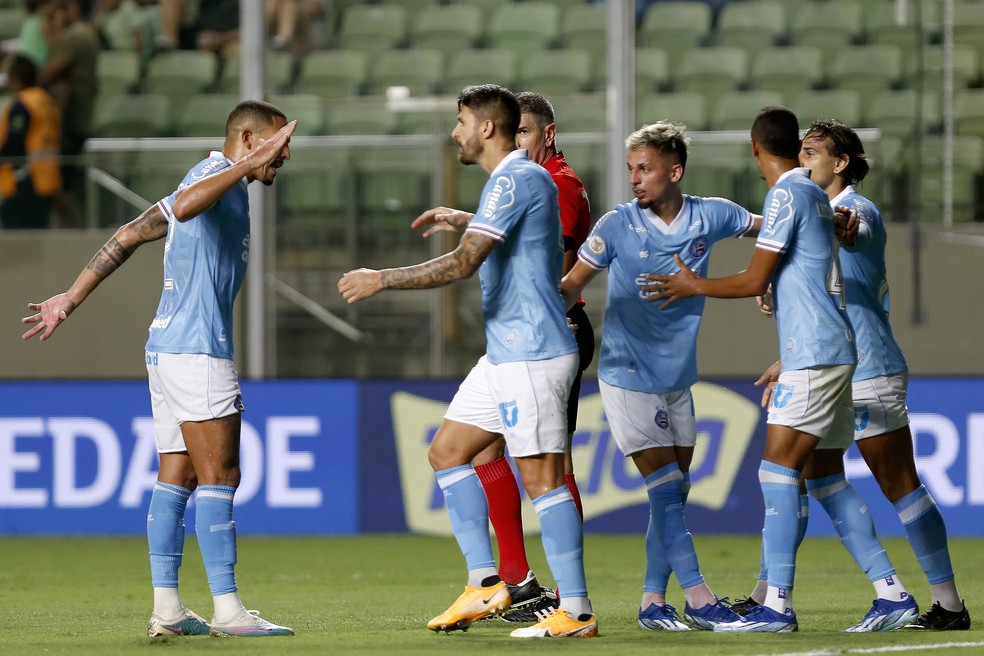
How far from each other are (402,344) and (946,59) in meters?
5.25

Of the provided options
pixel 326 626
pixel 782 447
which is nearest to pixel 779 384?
pixel 782 447

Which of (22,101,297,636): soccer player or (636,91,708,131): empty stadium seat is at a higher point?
(636,91,708,131): empty stadium seat

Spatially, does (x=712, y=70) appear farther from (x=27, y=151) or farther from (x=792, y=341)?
(x=792, y=341)

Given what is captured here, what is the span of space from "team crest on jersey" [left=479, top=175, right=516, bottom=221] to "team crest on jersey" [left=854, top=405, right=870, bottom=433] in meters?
1.64

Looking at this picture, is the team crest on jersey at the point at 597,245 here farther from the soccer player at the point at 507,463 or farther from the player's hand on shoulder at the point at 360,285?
the player's hand on shoulder at the point at 360,285

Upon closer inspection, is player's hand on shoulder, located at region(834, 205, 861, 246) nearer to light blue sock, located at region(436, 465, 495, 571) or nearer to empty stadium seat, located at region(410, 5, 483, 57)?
light blue sock, located at region(436, 465, 495, 571)

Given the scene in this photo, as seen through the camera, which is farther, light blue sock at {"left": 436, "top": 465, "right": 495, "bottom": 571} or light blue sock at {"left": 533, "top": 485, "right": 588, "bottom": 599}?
light blue sock at {"left": 436, "top": 465, "right": 495, "bottom": 571}

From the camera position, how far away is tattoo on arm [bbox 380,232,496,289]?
5332 millimetres

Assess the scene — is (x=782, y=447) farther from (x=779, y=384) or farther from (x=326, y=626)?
(x=326, y=626)

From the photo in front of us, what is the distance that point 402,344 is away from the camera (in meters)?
12.9

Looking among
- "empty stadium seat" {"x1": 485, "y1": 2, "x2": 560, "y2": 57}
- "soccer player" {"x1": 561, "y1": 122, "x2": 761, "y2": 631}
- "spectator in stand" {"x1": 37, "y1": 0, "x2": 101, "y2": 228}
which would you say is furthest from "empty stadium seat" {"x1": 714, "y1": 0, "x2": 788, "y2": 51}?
"soccer player" {"x1": 561, "y1": 122, "x2": 761, "y2": 631}

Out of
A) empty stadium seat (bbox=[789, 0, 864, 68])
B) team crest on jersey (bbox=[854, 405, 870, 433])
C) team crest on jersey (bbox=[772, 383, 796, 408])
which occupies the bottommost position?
team crest on jersey (bbox=[854, 405, 870, 433])

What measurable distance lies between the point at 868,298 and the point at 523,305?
1469 mm

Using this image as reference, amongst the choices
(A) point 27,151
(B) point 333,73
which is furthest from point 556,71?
(A) point 27,151
